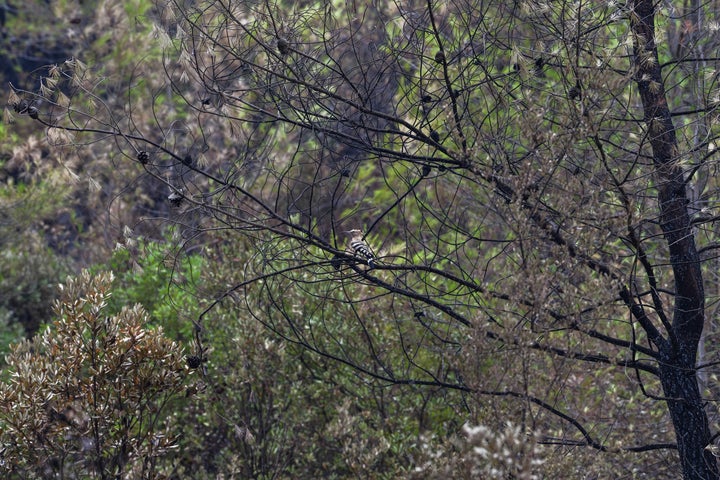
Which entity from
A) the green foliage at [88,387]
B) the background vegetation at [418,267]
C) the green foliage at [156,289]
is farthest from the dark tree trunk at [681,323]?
the green foliage at [156,289]

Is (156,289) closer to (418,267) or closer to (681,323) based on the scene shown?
(418,267)

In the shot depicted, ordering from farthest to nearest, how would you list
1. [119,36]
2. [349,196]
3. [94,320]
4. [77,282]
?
[119,36] < [349,196] < [77,282] < [94,320]

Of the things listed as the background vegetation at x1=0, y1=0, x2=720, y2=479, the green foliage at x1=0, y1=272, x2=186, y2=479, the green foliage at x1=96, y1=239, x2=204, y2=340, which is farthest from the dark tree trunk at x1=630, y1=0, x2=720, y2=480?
the green foliage at x1=96, y1=239, x2=204, y2=340

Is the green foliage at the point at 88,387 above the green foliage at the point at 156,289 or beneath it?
beneath

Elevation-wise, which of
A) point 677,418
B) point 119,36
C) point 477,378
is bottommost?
point 477,378

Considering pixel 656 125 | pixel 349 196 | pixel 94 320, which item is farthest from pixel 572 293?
pixel 349 196

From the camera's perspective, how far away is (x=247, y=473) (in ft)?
20.3

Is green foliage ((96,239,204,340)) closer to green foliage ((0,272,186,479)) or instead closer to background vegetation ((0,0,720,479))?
background vegetation ((0,0,720,479))

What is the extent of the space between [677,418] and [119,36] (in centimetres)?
947

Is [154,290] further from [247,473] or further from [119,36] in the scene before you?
[119,36]

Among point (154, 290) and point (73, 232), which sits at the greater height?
point (73, 232)

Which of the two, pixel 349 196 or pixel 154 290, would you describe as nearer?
pixel 154 290

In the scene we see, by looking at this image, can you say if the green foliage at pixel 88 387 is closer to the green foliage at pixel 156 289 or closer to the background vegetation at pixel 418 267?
the background vegetation at pixel 418 267

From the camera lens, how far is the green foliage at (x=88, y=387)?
4141 mm
